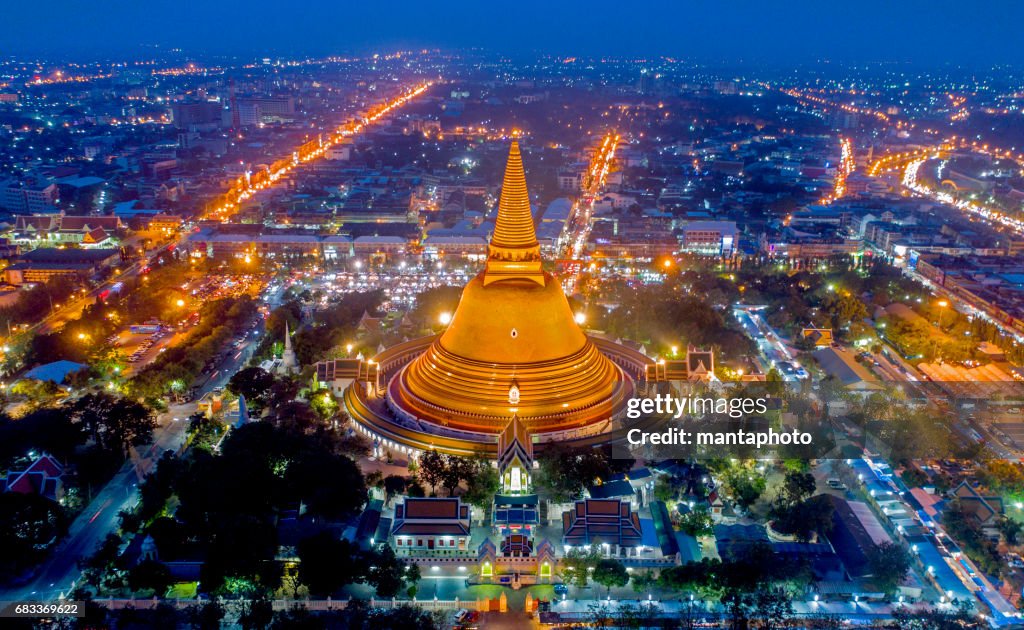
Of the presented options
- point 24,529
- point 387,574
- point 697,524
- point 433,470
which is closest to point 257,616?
point 387,574

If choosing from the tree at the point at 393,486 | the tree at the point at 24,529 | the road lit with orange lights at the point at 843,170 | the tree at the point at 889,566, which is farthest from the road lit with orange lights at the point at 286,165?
the tree at the point at 889,566

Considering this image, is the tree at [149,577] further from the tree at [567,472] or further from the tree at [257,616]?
the tree at [567,472]

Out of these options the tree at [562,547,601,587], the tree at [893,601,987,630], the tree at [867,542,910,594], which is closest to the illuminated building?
the tree at [562,547,601,587]

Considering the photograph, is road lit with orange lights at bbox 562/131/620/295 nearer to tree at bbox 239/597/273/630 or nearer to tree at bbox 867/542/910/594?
tree at bbox 867/542/910/594

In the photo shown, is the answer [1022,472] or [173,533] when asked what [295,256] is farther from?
[1022,472]

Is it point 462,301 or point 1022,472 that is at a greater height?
point 462,301

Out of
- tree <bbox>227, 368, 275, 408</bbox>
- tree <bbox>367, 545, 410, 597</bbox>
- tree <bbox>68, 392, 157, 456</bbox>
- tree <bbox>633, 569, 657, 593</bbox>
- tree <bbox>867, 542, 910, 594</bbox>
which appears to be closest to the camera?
tree <bbox>367, 545, 410, 597</bbox>

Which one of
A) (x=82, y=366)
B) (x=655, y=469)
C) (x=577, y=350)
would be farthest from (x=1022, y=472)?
(x=82, y=366)
